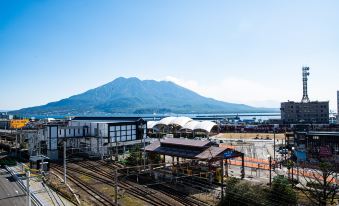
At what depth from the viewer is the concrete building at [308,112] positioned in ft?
455

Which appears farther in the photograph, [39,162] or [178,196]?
[39,162]

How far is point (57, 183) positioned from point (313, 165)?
40308mm

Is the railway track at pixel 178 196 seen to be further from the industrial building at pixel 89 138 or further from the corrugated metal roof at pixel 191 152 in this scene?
the industrial building at pixel 89 138

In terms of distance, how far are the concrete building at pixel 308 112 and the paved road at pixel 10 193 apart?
124236 mm

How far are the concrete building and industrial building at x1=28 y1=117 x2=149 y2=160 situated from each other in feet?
312

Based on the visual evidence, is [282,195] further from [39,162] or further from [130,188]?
[39,162]

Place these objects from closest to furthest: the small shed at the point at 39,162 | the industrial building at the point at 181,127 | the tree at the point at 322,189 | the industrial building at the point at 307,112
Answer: the tree at the point at 322,189 < the small shed at the point at 39,162 < the industrial building at the point at 181,127 < the industrial building at the point at 307,112

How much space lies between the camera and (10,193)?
35719 millimetres

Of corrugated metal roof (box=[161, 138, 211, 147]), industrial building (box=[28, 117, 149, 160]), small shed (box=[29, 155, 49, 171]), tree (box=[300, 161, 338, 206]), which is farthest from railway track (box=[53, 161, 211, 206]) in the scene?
tree (box=[300, 161, 338, 206])

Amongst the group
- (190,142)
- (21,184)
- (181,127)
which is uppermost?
(190,142)

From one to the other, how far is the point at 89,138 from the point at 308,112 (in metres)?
110

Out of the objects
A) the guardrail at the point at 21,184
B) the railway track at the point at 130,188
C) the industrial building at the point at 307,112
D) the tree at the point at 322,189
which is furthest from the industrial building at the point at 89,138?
the industrial building at the point at 307,112

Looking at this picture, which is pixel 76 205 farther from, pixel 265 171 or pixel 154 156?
pixel 265 171

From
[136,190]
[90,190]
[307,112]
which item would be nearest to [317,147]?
[136,190]
